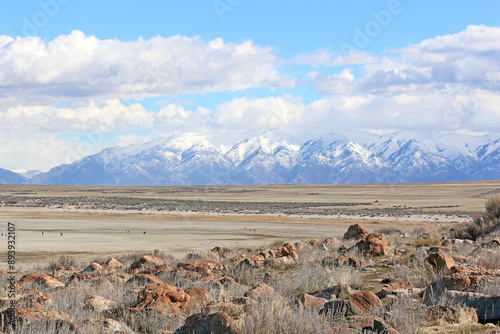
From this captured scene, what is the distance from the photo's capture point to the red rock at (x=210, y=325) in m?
5.45

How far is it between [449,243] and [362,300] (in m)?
10.5

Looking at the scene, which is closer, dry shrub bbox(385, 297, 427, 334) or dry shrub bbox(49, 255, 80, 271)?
dry shrub bbox(385, 297, 427, 334)

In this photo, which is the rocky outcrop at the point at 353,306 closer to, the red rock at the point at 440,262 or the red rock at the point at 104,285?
the red rock at the point at 440,262

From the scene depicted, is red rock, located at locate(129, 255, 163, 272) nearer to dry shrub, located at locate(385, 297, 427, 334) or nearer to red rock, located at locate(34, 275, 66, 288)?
red rock, located at locate(34, 275, 66, 288)

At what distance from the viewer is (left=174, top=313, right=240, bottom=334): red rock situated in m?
5.45

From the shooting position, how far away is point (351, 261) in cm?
1324

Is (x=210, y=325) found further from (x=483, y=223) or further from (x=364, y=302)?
(x=483, y=223)

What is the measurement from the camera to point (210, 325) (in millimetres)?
5590

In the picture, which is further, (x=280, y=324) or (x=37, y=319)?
(x=37, y=319)

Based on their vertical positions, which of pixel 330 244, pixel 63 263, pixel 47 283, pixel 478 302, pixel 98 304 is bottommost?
pixel 63 263

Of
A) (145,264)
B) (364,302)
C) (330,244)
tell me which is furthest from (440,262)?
(330,244)

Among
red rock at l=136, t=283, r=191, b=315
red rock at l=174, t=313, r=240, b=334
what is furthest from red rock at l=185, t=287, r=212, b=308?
red rock at l=174, t=313, r=240, b=334

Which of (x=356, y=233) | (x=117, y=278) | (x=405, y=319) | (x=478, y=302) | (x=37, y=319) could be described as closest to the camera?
(x=405, y=319)

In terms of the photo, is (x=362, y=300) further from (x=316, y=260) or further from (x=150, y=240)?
(x=150, y=240)
